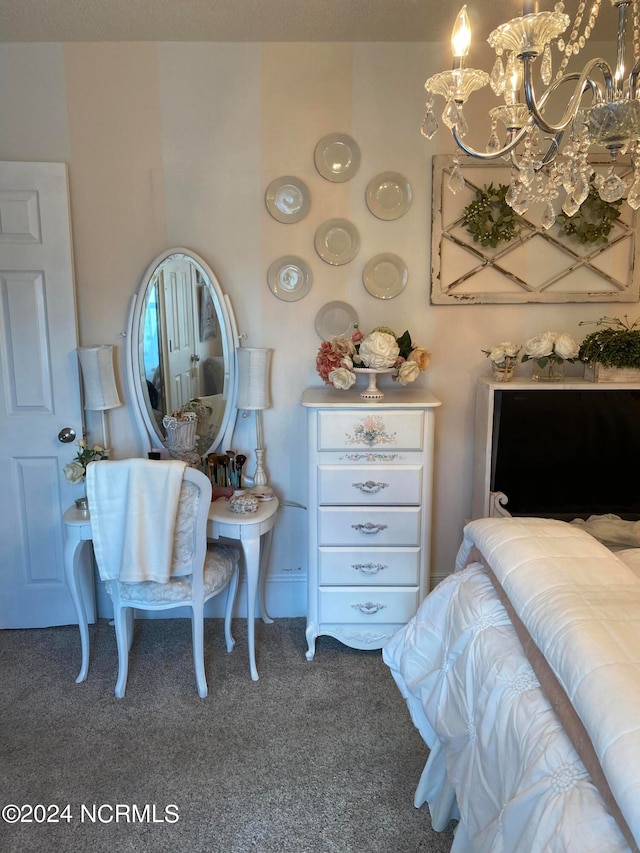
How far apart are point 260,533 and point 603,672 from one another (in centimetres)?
169

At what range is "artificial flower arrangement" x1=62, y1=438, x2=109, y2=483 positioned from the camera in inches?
106

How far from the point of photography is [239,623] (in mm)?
3043

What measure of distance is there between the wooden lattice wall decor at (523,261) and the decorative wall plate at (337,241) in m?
0.35

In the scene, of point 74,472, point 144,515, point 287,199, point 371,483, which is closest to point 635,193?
point 371,483

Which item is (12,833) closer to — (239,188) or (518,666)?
(518,666)

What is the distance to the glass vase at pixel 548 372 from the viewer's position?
2.65m

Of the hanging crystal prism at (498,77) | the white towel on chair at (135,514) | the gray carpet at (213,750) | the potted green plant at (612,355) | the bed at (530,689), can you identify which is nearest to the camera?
the bed at (530,689)

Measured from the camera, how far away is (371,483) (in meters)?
2.56

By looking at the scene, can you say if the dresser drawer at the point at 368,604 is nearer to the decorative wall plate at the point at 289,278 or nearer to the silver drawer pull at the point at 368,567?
the silver drawer pull at the point at 368,567

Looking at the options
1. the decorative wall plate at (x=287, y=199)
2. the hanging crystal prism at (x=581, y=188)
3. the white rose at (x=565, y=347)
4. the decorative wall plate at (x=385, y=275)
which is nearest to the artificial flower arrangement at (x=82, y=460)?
the decorative wall plate at (x=287, y=199)

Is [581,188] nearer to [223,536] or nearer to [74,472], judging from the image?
[223,536]

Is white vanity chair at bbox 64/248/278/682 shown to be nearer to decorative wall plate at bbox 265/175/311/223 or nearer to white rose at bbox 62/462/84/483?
white rose at bbox 62/462/84/483

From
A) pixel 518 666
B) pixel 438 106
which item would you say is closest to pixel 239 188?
pixel 438 106

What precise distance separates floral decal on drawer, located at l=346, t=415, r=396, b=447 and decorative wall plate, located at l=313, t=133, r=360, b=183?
42.5 inches
